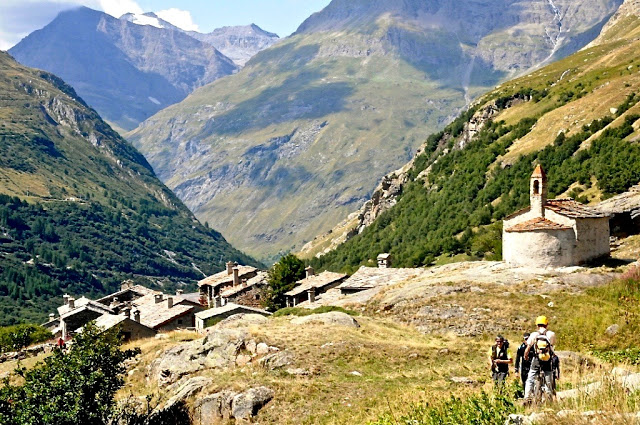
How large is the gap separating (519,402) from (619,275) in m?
33.4

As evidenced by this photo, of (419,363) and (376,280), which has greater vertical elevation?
(376,280)

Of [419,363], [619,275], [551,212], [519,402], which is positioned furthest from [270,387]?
[551,212]

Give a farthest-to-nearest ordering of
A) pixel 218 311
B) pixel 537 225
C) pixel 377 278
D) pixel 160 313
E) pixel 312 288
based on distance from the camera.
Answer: pixel 160 313
pixel 312 288
pixel 218 311
pixel 377 278
pixel 537 225

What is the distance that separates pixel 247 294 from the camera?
103250 millimetres

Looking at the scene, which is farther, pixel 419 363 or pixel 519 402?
pixel 419 363

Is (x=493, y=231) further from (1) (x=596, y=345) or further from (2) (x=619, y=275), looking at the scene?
(1) (x=596, y=345)

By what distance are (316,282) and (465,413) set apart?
235 feet

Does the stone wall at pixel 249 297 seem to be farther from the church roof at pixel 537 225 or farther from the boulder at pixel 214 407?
the boulder at pixel 214 407

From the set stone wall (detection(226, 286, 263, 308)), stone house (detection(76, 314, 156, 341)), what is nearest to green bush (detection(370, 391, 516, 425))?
stone house (detection(76, 314, 156, 341))

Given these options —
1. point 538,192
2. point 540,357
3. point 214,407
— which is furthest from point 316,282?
point 540,357

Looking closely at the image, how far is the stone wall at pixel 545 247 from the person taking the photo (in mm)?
56281

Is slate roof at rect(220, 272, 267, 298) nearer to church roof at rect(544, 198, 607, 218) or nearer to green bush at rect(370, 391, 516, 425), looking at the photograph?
church roof at rect(544, 198, 607, 218)

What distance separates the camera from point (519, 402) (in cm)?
2138

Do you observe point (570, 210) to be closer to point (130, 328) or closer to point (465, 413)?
point (465, 413)
